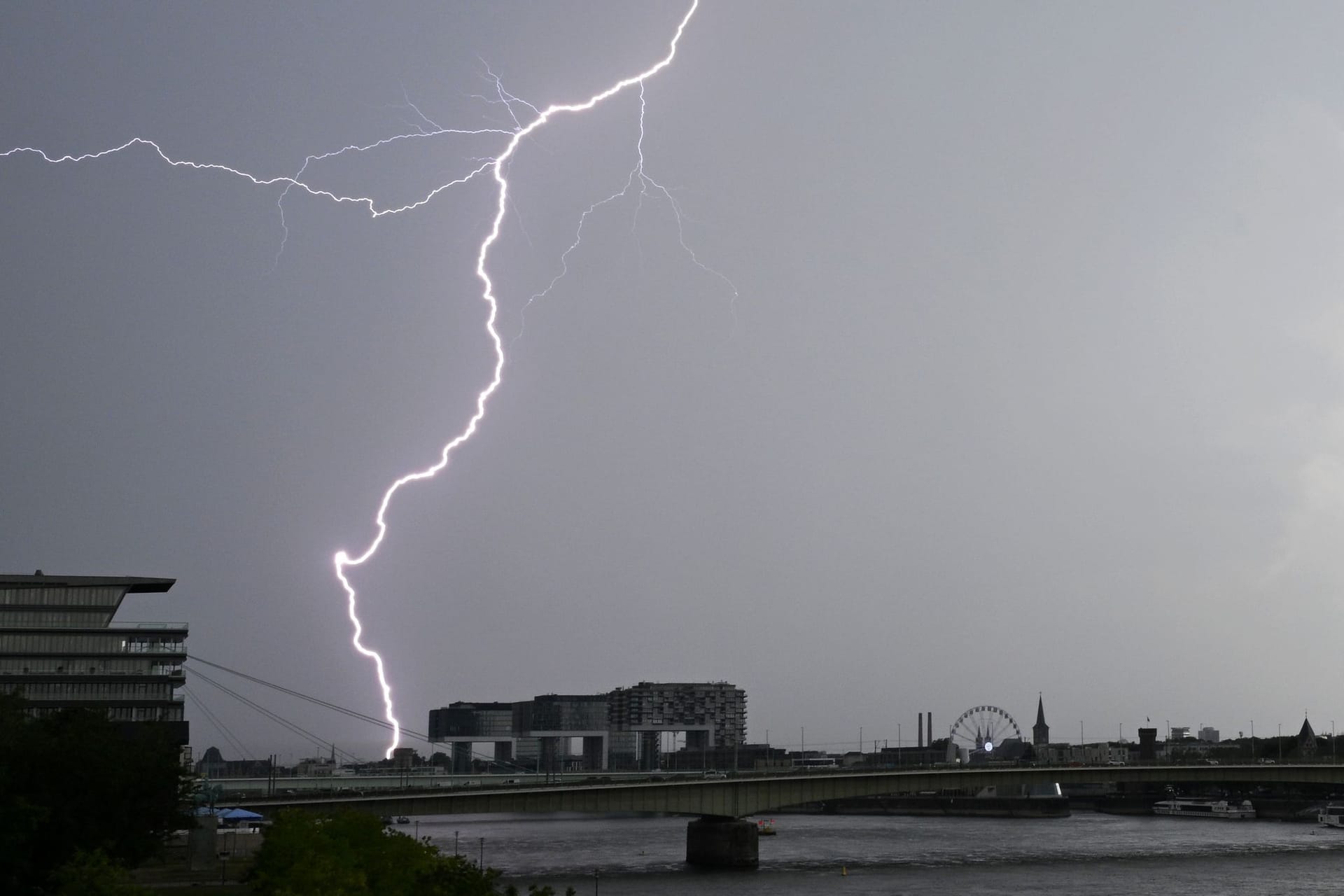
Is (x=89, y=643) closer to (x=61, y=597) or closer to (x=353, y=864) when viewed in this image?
(x=61, y=597)

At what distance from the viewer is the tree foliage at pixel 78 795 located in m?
43.2

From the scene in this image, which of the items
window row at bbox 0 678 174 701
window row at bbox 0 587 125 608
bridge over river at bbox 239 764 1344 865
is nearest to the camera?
bridge over river at bbox 239 764 1344 865

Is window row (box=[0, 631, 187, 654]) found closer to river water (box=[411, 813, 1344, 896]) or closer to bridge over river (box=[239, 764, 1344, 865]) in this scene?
bridge over river (box=[239, 764, 1344, 865])

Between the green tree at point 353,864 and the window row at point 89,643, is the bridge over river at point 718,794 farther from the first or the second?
the green tree at point 353,864

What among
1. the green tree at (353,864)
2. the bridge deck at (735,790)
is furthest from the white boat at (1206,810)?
the green tree at (353,864)

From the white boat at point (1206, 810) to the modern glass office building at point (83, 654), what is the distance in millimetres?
127502

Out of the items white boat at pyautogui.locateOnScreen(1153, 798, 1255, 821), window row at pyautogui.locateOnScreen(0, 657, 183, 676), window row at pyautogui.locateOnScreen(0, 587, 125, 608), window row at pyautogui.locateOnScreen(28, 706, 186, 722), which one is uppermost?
window row at pyautogui.locateOnScreen(0, 587, 125, 608)

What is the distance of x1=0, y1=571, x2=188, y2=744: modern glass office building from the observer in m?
109

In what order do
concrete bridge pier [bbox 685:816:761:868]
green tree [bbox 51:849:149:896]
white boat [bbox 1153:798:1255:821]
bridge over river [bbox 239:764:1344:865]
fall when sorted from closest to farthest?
green tree [bbox 51:849:149:896] → bridge over river [bbox 239:764:1344:865] → concrete bridge pier [bbox 685:816:761:868] → white boat [bbox 1153:798:1255:821]

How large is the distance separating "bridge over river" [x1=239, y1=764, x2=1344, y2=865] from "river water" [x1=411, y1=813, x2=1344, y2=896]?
11.5ft

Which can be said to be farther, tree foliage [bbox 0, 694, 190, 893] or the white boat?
the white boat

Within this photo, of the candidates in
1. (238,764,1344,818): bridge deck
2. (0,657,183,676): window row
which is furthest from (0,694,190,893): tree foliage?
(0,657,183,676): window row

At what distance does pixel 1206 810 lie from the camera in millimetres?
179375

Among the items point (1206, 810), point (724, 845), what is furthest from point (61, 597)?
point (1206, 810)
